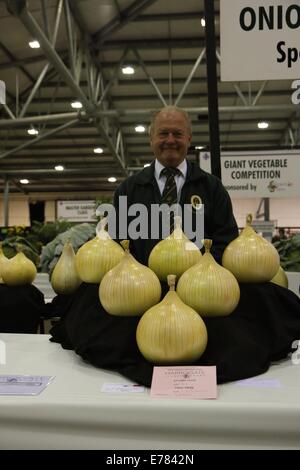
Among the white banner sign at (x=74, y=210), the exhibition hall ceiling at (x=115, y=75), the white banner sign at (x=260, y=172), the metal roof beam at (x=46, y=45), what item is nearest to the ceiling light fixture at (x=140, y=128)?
the exhibition hall ceiling at (x=115, y=75)

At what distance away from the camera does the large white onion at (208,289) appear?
0.83m

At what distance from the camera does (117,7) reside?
4.77 meters

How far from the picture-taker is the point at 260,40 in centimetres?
138

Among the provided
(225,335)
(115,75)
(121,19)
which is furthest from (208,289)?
(115,75)

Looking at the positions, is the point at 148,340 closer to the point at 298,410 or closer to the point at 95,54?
the point at 298,410

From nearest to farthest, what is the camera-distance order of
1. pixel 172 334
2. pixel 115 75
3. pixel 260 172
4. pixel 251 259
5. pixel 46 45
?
pixel 172 334 < pixel 251 259 < pixel 260 172 < pixel 46 45 < pixel 115 75

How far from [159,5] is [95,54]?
1224 millimetres

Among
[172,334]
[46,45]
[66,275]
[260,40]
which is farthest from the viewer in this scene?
[46,45]

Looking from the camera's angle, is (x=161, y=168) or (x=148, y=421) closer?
(x=148, y=421)

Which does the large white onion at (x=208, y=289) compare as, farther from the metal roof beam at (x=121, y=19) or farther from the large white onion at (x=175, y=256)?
the metal roof beam at (x=121, y=19)

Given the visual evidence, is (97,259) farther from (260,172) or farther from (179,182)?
(260,172)

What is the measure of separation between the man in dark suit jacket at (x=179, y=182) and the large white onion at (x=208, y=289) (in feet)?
2.31

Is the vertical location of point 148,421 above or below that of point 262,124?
below

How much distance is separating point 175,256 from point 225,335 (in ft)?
0.61
